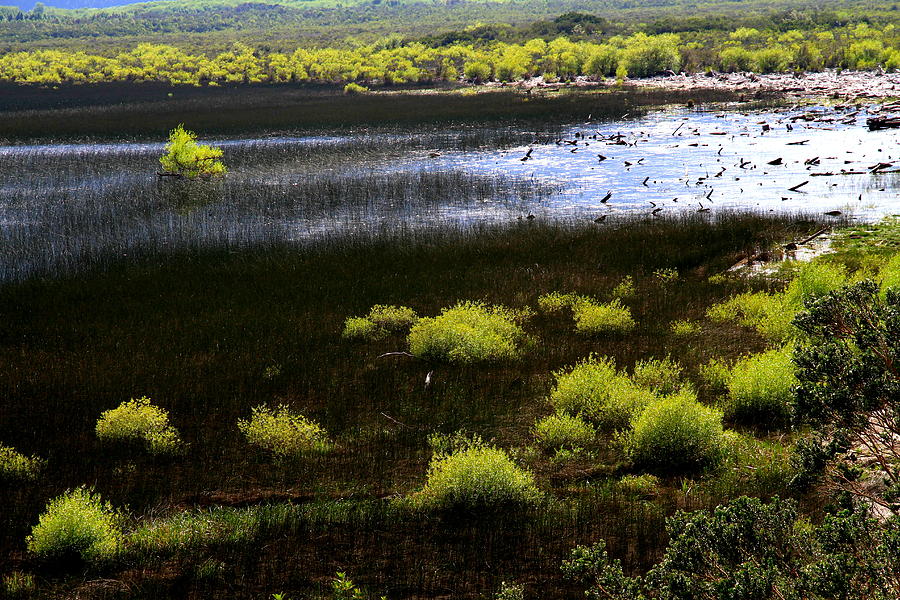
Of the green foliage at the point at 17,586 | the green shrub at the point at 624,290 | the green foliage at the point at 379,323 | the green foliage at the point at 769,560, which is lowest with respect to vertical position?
the green foliage at the point at 17,586

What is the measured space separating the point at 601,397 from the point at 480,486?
4021 millimetres

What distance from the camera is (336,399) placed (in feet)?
55.0

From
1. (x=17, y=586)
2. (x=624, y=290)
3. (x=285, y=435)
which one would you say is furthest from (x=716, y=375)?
(x=17, y=586)

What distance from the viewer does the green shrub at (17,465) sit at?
1377cm

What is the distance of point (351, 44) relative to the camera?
146 metres

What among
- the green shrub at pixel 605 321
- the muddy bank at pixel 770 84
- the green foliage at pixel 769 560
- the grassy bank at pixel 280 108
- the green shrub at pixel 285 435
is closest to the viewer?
the green foliage at pixel 769 560

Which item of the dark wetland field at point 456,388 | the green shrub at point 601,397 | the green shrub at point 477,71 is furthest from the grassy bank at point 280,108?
the green shrub at point 601,397

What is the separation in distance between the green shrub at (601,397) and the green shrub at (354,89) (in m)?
82.1

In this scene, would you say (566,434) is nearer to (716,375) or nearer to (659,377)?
(659,377)

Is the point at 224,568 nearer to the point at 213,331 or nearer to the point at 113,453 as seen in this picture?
the point at 113,453

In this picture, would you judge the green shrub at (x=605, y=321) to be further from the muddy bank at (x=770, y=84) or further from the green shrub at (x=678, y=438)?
the muddy bank at (x=770, y=84)

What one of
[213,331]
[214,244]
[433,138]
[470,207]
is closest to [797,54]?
[433,138]

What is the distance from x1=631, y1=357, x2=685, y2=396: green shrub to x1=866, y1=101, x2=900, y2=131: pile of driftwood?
44.6 meters

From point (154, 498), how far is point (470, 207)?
2535cm
